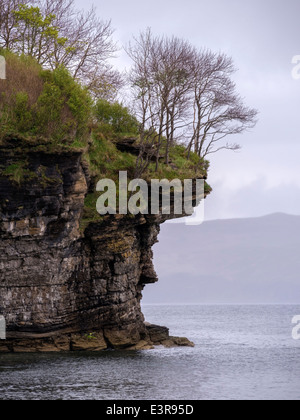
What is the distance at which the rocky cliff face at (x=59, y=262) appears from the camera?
122 feet

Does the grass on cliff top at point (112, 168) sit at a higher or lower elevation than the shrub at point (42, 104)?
lower

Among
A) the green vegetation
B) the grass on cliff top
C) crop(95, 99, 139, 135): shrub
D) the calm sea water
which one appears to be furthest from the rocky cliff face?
crop(95, 99, 139, 135): shrub

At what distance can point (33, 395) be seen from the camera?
27.9 metres

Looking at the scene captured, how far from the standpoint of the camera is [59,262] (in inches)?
1554

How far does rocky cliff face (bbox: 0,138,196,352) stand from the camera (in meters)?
37.2

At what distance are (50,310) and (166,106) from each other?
50.7 feet

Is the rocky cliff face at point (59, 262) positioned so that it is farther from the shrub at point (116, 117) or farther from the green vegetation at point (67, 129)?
the shrub at point (116, 117)

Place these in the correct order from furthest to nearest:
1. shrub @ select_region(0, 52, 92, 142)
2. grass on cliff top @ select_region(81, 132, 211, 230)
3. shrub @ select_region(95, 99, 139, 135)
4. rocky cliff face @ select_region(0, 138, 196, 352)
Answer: shrub @ select_region(95, 99, 139, 135) < grass on cliff top @ select_region(81, 132, 211, 230) < shrub @ select_region(0, 52, 92, 142) < rocky cliff face @ select_region(0, 138, 196, 352)

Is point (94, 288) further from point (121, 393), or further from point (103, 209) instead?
point (121, 393)

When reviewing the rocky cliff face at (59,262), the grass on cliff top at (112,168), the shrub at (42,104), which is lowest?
the rocky cliff face at (59,262)

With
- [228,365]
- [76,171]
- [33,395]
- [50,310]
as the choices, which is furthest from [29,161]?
[228,365]

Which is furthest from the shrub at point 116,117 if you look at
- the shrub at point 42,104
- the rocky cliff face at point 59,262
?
the rocky cliff face at point 59,262

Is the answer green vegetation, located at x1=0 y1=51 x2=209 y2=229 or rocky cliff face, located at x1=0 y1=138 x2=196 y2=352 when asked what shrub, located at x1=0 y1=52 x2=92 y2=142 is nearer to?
green vegetation, located at x1=0 y1=51 x2=209 y2=229
